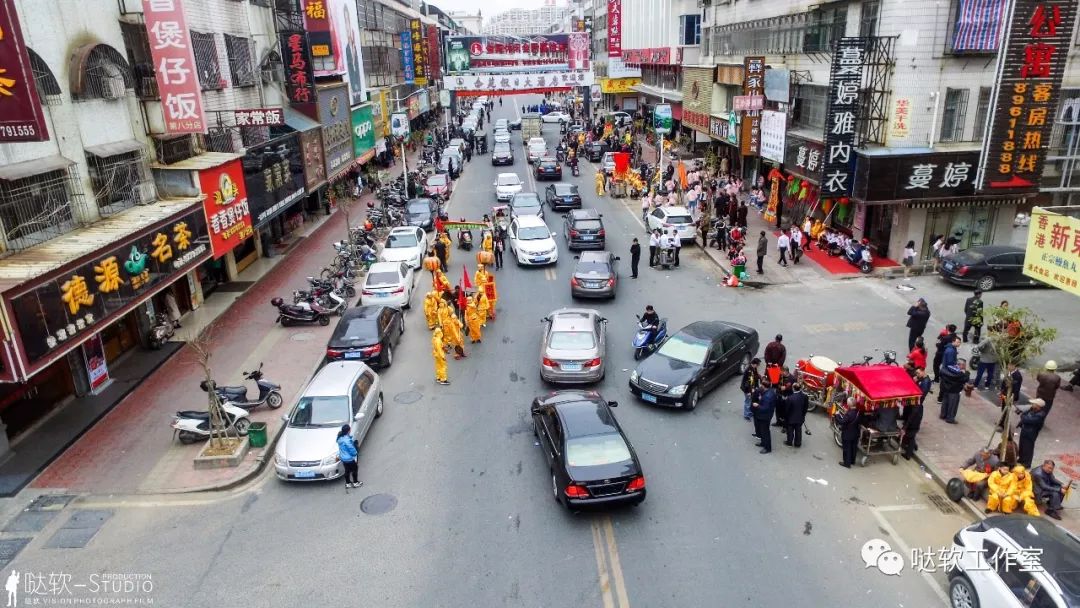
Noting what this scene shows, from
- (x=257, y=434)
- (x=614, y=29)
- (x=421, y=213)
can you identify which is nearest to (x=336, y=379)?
(x=257, y=434)

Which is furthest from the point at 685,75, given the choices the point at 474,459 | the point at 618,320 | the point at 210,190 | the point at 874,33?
the point at 474,459

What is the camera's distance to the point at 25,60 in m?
11.0

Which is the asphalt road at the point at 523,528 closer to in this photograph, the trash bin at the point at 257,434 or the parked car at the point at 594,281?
the trash bin at the point at 257,434

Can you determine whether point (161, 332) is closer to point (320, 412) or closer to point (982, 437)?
point (320, 412)

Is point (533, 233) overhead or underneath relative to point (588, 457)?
overhead

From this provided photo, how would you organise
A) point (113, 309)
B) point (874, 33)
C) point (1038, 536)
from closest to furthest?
point (1038, 536), point (113, 309), point (874, 33)

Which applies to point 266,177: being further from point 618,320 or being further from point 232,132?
point 618,320

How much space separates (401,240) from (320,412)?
13491 millimetres

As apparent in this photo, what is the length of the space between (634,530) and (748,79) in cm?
2529

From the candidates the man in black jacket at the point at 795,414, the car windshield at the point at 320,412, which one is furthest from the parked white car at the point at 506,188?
the man in black jacket at the point at 795,414

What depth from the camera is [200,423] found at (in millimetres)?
13492

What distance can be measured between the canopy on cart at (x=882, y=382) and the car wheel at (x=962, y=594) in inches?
149

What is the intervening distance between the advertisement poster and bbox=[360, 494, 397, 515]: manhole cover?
421 inches

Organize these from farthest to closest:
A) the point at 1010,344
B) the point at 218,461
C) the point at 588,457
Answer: the point at 218,461, the point at 1010,344, the point at 588,457
